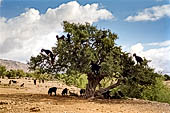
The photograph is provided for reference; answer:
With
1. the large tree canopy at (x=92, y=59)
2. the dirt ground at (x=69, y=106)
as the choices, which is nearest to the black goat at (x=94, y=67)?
the large tree canopy at (x=92, y=59)

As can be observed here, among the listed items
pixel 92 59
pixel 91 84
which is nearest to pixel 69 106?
pixel 92 59

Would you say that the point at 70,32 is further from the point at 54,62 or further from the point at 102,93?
the point at 102,93

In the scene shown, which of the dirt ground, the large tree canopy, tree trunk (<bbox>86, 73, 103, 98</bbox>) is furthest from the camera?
tree trunk (<bbox>86, 73, 103, 98</bbox>)

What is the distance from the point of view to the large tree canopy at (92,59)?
52.6 feet

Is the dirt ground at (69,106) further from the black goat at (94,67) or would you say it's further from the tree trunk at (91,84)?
the black goat at (94,67)

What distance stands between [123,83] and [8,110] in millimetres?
9447

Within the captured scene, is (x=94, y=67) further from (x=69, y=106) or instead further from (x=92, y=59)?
(x=69, y=106)

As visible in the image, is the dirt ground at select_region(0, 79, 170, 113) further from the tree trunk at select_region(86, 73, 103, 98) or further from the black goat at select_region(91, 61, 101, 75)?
the black goat at select_region(91, 61, 101, 75)

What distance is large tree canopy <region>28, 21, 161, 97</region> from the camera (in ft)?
52.6

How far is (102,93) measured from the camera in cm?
1886

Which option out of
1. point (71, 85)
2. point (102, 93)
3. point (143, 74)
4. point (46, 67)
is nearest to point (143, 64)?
point (143, 74)

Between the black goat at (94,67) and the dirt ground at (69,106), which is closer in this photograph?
the dirt ground at (69,106)

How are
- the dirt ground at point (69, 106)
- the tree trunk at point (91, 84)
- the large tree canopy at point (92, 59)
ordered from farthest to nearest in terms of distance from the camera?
the tree trunk at point (91, 84) < the large tree canopy at point (92, 59) < the dirt ground at point (69, 106)

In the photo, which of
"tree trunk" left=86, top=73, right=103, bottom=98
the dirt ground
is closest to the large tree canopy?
"tree trunk" left=86, top=73, right=103, bottom=98
